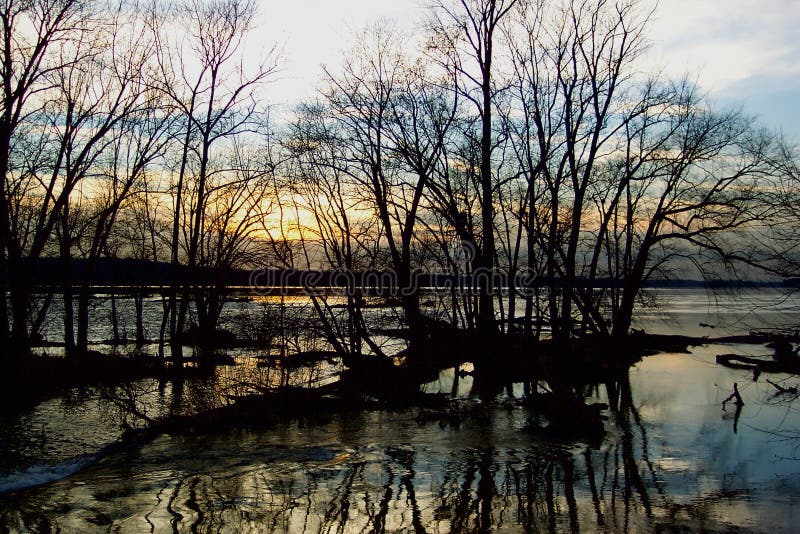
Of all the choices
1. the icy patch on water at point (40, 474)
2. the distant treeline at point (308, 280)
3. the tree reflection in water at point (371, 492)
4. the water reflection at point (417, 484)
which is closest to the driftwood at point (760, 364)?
the distant treeline at point (308, 280)

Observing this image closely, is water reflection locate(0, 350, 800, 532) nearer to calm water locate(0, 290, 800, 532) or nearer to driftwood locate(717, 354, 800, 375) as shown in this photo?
calm water locate(0, 290, 800, 532)

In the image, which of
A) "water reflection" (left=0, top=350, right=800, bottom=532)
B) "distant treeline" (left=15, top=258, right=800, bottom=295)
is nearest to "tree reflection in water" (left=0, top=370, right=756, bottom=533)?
"water reflection" (left=0, top=350, right=800, bottom=532)

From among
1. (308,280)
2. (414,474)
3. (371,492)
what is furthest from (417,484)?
(308,280)

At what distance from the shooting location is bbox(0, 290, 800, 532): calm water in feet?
33.6

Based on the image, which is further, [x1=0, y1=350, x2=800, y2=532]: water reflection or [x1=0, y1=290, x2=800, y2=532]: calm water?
[x1=0, y1=290, x2=800, y2=532]: calm water

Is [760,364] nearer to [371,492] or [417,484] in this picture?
[417,484]

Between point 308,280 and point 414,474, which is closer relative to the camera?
point 414,474

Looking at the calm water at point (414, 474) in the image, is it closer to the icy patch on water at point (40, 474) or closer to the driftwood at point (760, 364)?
the icy patch on water at point (40, 474)

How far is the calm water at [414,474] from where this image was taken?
10.2 metres

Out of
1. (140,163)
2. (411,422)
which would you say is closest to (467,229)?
(411,422)

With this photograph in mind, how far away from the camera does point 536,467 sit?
1331 centimetres

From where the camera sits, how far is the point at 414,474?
12758mm

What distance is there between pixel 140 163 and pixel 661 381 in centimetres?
2126

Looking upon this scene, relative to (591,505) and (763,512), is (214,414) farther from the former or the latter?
(763,512)
